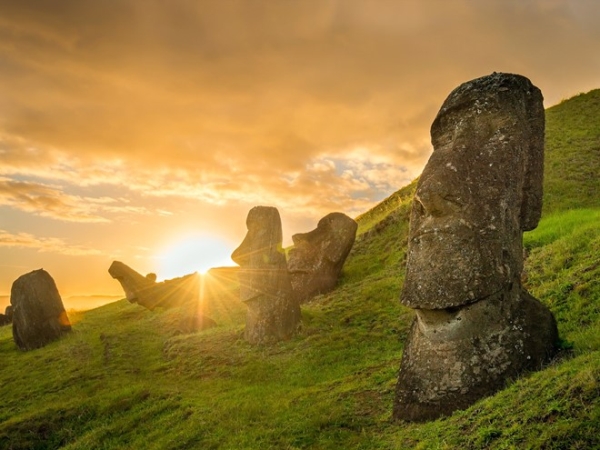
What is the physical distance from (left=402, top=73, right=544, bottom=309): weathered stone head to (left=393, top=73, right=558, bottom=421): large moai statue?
0.9 inches

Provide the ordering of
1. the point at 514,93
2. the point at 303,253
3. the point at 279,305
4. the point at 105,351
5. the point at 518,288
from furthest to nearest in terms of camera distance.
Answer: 1. the point at 303,253
2. the point at 105,351
3. the point at 279,305
4. the point at 514,93
5. the point at 518,288

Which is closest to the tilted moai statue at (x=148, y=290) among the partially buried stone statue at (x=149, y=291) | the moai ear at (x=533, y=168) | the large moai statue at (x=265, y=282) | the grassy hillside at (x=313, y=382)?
the partially buried stone statue at (x=149, y=291)

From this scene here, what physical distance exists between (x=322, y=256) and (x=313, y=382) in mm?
15441

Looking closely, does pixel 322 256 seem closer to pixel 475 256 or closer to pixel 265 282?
pixel 265 282

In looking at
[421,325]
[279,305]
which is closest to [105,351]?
[279,305]

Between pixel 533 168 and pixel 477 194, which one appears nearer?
pixel 477 194

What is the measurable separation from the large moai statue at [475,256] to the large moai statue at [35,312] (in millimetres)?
27564

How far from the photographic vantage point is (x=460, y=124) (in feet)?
38.3

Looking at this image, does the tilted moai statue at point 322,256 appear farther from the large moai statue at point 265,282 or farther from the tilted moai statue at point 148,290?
the tilted moai statue at point 148,290

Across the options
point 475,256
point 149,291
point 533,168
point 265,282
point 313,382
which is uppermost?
point 533,168

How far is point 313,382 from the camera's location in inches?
609

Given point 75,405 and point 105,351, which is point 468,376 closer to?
point 75,405

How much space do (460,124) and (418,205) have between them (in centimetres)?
231

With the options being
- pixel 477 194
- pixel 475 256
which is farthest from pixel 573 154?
pixel 475 256
